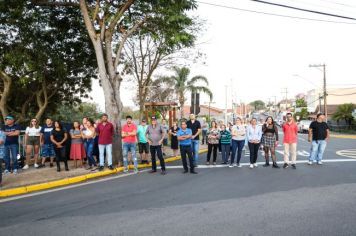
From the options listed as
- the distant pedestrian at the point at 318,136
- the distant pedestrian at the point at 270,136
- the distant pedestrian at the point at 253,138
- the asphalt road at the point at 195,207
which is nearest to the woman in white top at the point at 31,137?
the asphalt road at the point at 195,207

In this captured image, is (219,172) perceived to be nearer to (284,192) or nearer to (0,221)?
(284,192)

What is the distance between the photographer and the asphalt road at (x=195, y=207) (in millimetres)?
4680

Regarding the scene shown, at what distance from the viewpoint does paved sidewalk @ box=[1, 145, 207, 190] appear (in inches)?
327

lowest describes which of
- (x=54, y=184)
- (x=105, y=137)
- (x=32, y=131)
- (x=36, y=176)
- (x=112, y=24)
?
(x=54, y=184)

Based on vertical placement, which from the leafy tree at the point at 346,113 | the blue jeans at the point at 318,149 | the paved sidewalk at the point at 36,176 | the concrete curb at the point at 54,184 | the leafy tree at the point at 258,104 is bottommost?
the concrete curb at the point at 54,184

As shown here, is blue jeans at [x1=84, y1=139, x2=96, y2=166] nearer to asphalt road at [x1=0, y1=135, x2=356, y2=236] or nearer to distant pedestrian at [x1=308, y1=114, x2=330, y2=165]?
asphalt road at [x1=0, y1=135, x2=356, y2=236]

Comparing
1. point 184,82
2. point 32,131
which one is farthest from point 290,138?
point 184,82

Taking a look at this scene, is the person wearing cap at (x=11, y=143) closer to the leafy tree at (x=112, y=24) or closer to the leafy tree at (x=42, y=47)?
the leafy tree at (x=112, y=24)

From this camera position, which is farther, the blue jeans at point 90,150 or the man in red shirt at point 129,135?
the blue jeans at point 90,150

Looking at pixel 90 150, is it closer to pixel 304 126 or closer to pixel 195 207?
pixel 195 207

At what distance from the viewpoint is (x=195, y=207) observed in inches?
227

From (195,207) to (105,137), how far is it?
499cm

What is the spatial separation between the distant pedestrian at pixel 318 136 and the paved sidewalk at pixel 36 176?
754cm

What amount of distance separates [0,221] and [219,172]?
608 cm
